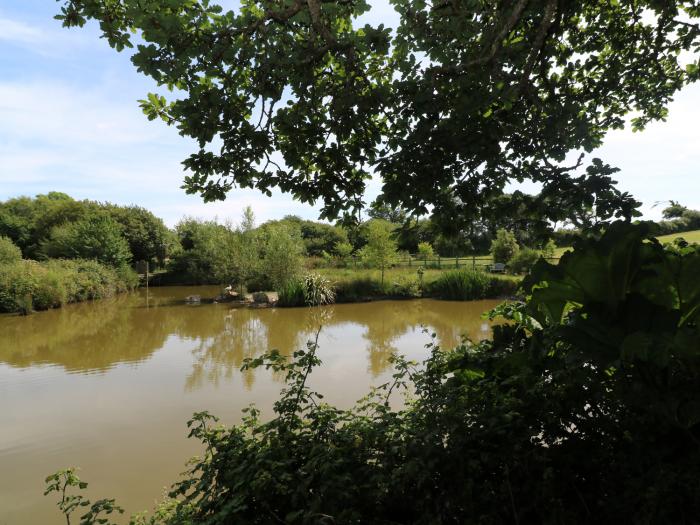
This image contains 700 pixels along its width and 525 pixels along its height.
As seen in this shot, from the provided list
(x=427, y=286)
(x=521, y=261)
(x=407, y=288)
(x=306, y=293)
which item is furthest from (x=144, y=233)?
(x=521, y=261)

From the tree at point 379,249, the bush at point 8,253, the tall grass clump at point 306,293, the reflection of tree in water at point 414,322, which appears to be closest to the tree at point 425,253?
the tree at point 379,249

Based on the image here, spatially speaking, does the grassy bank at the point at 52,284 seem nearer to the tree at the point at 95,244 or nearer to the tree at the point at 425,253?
the tree at the point at 95,244

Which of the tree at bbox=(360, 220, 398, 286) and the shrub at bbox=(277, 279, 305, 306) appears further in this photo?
the tree at bbox=(360, 220, 398, 286)

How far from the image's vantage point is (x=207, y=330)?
11.2 m

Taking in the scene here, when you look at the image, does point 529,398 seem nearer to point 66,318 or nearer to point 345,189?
point 345,189

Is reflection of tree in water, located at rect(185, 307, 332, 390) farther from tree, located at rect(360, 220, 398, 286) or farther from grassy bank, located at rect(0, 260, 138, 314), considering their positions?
grassy bank, located at rect(0, 260, 138, 314)

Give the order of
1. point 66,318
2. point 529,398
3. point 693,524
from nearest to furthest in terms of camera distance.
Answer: point 693,524
point 529,398
point 66,318

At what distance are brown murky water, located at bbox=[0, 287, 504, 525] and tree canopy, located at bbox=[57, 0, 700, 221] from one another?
2.95 meters

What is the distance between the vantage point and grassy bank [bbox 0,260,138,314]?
543 inches

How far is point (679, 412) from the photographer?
57.8 inches

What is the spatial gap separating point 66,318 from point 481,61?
1470cm

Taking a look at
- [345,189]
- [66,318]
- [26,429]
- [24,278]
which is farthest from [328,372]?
[24,278]

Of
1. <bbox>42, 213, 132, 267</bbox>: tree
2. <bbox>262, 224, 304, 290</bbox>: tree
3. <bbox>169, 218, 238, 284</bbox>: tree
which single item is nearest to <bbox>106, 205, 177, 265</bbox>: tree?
<bbox>169, 218, 238, 284</bbox>: tree

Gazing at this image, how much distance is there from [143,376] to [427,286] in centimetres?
1158
